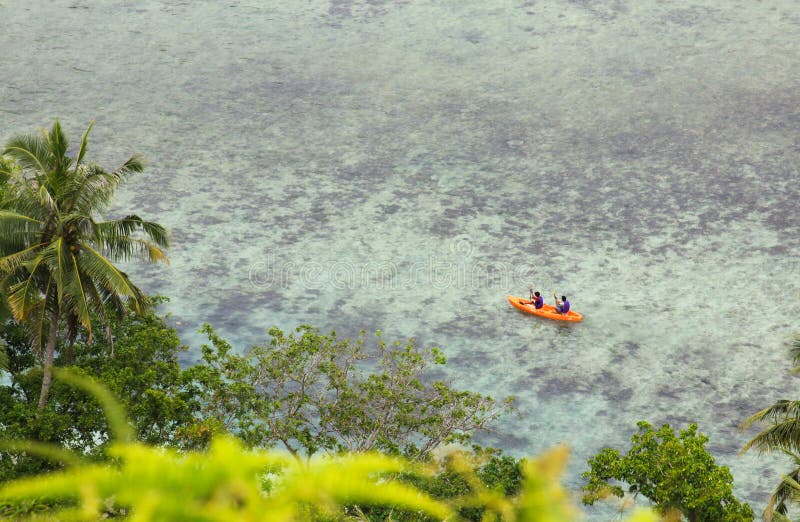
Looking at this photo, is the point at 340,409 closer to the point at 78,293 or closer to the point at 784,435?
the point at 78,293

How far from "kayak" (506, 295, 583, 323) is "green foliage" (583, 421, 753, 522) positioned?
608 inches

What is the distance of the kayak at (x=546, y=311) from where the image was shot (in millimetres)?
33906

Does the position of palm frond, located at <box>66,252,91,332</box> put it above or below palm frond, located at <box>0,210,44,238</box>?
below

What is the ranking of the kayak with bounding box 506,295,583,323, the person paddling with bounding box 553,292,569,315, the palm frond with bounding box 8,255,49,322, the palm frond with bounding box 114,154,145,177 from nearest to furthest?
the palm frond with bounding box 8,255,49,322
the palm frond with bounding box 114,154,145,177
the person paddling with bounding box 553,292,569,315
the kayak with bounding box 506,295,583,323

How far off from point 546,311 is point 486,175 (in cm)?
1267

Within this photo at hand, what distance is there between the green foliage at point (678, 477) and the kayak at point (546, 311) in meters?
15.5

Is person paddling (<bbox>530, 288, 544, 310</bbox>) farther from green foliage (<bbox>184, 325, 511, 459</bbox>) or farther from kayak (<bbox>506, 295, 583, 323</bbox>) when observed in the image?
green foliage (<bbox>184, 325, 511, 459</bbox>)

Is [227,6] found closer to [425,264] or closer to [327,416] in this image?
[425,264]

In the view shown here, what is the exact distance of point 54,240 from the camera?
62.3ft

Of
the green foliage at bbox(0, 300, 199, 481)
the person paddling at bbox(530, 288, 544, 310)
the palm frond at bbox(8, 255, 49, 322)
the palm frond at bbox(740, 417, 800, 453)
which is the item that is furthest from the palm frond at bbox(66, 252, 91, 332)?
the person paddling at bbox(530, 288, 544, 310)

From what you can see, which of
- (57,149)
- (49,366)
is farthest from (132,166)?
(49,366)

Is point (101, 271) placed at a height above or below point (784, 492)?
above

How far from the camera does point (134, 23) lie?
60.5m

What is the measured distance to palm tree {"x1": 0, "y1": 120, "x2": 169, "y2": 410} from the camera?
1870cm
